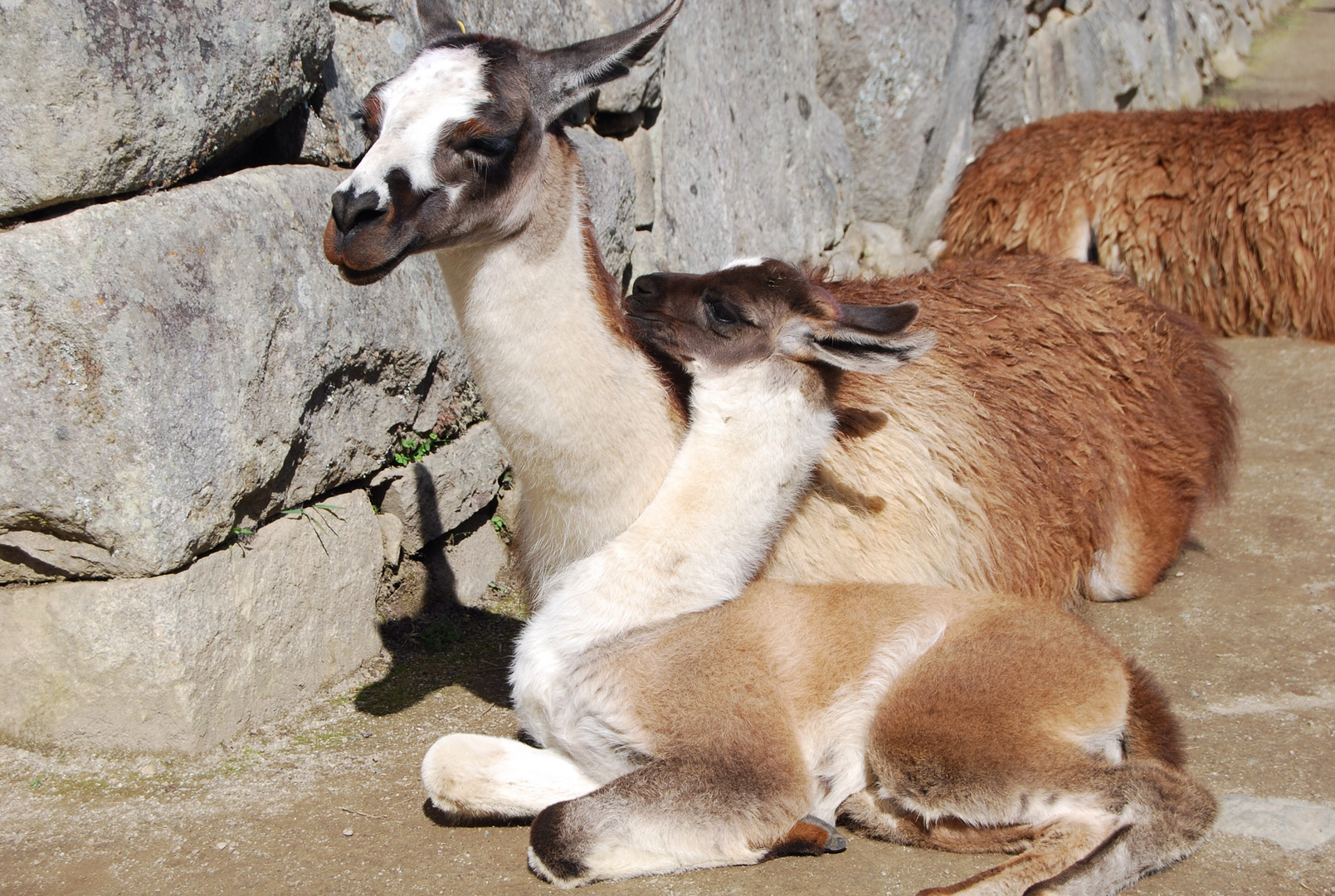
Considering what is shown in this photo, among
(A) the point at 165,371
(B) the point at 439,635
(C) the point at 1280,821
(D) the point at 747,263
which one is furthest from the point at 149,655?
(C) the point at 1280,821

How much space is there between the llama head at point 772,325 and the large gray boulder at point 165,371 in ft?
3.03

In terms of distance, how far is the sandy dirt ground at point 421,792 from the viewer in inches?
85.6

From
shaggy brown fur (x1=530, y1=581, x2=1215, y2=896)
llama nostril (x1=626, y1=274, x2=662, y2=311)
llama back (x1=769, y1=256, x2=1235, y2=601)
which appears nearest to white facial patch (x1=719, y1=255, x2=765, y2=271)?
llama nostril (x1=626, y1=274, x2=662, y2=311)

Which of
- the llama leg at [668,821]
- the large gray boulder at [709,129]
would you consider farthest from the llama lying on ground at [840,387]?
the large gray boulder at [709,129]

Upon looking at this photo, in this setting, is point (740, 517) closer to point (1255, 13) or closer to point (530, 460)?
point (530, 460)

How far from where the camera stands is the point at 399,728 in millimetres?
2805

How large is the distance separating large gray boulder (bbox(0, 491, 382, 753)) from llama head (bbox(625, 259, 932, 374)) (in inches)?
44.7

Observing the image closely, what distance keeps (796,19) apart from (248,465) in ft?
11.8

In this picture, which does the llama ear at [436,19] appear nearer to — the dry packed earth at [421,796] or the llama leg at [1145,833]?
the dry packed earth at [421,796]

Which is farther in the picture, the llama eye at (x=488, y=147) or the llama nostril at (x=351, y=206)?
the llama eye at (x=488, y=147)

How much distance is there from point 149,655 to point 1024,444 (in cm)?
218

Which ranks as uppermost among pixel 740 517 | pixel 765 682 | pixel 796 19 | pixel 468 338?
pixel 796 19

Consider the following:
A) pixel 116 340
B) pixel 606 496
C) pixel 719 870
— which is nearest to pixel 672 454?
pixel 606 496

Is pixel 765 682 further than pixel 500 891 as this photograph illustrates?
Yes
